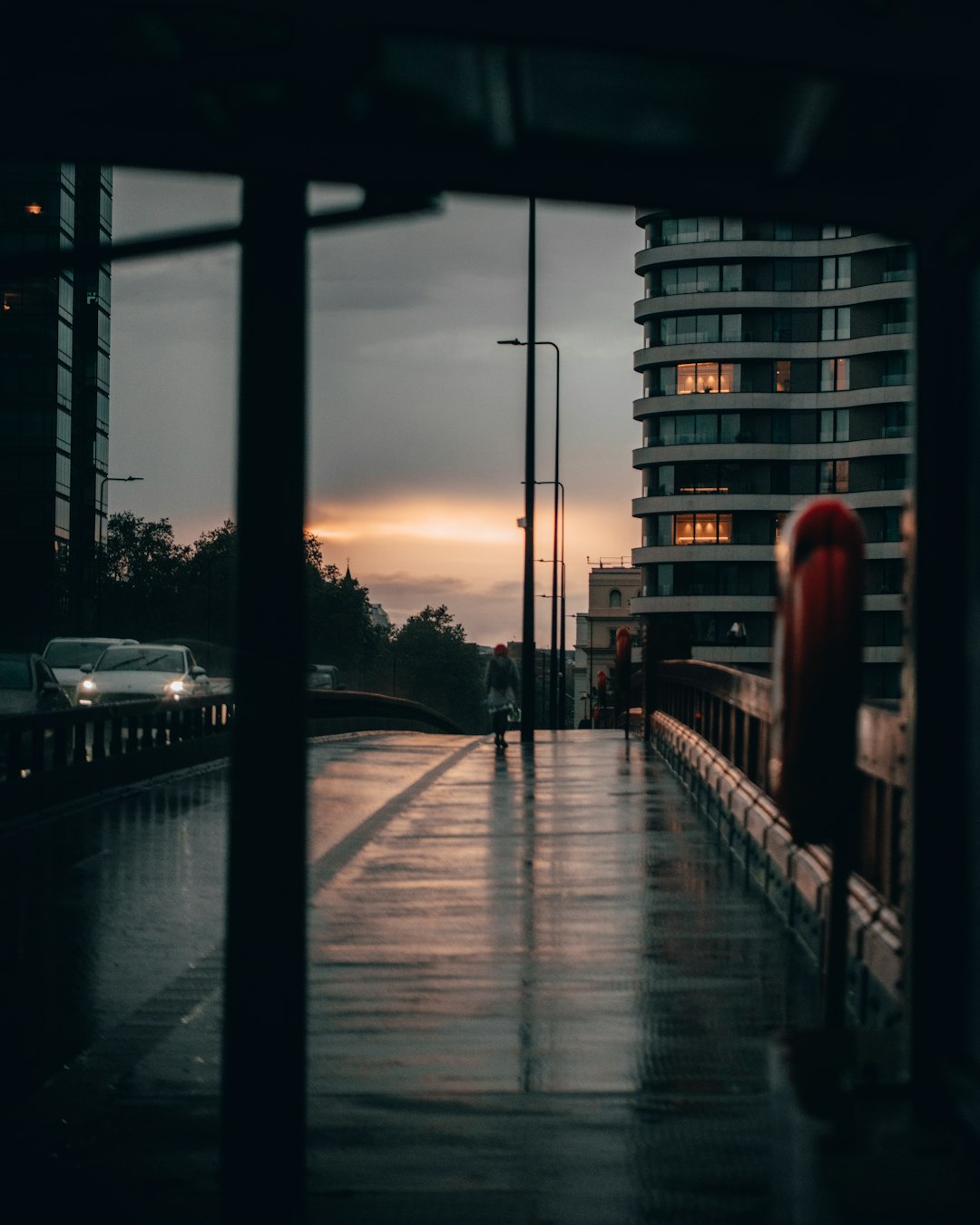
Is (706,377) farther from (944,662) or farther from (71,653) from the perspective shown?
(944,662)

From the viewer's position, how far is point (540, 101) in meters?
3.87

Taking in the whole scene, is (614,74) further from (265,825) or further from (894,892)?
(894,892)

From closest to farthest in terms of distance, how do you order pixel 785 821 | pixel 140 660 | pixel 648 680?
pixel 785 821 → pixel 648 680 → pixel 140 660

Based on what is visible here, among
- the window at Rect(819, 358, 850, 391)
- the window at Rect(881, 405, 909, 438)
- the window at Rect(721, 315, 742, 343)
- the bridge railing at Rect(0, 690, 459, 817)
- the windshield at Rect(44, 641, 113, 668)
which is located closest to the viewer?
the bridge railing at Rect(0, 690, 459, 817)

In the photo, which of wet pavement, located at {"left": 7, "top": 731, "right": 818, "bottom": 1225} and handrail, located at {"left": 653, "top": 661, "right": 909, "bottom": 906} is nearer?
wet pavement, located at {"left": 7, "top": 731, "right": 818, "bottom": 1225}

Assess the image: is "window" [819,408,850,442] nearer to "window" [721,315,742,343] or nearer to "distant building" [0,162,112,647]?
"window" [721,315,742,343]

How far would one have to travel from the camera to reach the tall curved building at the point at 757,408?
96.8 metres

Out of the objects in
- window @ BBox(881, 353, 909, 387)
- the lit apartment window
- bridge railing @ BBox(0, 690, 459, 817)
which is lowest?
bridge railing @ BBox(0, 690, 459, 817)

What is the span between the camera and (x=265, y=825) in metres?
4.05

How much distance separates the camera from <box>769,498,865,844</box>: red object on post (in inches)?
128

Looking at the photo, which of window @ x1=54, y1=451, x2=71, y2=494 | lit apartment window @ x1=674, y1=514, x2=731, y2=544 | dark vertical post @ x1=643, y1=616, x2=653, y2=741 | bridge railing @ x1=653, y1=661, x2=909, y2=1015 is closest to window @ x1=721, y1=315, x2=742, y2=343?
lit apartment window @ x1=674, y1=514, x2=731, y2=544

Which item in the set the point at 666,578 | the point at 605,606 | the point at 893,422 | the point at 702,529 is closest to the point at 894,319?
the point at 893,422

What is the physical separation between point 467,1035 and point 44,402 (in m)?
78.0

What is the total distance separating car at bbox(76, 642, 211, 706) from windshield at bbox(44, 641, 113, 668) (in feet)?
11.0
